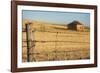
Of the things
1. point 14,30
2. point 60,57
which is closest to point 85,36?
point 60,57

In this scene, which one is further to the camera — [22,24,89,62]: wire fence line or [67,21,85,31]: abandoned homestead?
[67,21,85,31]: abandoned homestead

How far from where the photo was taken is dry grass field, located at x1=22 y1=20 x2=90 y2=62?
1878 millimetres

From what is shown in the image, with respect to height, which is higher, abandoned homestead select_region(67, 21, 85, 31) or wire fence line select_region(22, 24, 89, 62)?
abandoned homestead select_region(67, 21, 85, 31)

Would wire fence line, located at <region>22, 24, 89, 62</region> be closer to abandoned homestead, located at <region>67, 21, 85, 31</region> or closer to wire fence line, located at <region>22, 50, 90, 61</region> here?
wire fence line, located at <region>22, 50, 90, 61</region>

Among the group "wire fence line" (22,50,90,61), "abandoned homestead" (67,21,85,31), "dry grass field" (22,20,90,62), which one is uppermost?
"abandoned homestead" (67,21,85,31)

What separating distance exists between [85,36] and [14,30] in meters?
0.73

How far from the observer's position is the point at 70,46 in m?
2.01

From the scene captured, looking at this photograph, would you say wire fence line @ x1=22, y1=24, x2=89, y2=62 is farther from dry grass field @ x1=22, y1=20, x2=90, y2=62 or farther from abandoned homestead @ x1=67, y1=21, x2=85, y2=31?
abandoned homestead @ x1=67, y1=21, x2=85, y2=31

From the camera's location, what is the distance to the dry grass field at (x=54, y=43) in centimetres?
188

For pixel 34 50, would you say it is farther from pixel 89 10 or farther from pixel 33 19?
pixel 89 10

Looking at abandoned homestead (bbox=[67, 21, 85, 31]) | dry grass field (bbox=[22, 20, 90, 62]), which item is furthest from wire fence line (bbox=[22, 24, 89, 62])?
abandoned homestead (bbox=[67, 21, 85, 31])

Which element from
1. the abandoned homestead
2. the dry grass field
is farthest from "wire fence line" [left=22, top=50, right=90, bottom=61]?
the abandoned homestead

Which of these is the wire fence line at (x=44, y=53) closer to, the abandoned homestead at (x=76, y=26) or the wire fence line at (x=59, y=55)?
the wire fence line at (x=59, y=55)

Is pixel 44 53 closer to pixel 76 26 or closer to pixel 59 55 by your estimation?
pixel 59 55
